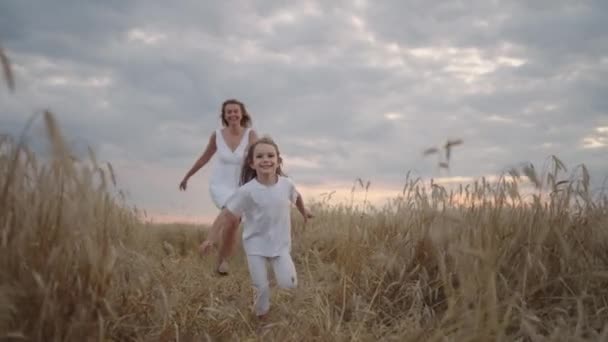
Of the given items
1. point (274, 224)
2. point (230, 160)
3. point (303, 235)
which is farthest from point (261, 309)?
point (303, 235)

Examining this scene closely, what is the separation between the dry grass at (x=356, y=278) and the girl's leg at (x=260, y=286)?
0.08 m

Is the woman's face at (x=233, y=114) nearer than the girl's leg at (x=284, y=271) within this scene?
No

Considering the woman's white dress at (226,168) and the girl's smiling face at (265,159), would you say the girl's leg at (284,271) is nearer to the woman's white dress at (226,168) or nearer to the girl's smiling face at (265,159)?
the girl's smiling face at (265,159)

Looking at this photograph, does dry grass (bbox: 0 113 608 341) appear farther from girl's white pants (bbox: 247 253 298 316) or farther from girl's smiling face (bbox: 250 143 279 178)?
girl's smiling face (bbox: 250 143 279 178)

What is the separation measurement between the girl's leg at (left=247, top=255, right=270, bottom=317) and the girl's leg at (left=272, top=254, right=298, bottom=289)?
0.09m

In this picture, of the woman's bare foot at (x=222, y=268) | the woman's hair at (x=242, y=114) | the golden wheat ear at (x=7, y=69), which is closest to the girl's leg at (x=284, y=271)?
the woman's bare foot at (x=222, y=268)

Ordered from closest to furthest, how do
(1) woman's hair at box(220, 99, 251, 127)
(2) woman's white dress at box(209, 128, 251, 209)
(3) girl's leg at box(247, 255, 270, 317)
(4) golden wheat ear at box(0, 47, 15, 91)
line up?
(4) golden wheat ear at box(0, 47, 15, 91)
(3) girl's leg at box(247, 255, 270, 317)
(2) woman's white dress at box(209, 128, 251, 209)
(1) woman's hair at box(220, 99, 251, 127)

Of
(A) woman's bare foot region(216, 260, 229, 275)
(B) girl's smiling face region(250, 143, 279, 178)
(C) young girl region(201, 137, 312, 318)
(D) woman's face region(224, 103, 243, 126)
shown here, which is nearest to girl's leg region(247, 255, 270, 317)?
(C) young girl region(201, 137, 312, 318)

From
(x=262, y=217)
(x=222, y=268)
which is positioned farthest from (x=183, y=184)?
(x=262, y=217)

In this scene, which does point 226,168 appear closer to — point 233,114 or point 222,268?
point 233,114

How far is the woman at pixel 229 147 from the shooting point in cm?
612

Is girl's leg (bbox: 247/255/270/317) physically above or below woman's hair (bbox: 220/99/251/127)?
below

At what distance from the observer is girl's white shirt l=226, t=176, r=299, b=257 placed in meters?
4.10

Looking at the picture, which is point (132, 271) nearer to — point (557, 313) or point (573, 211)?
point (557, 313)
